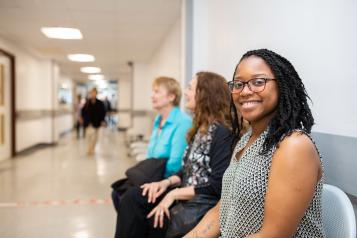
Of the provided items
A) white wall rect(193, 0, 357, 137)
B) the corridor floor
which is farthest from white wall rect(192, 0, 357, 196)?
the corridor floor

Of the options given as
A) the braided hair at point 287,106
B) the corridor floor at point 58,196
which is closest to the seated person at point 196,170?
the braided hair at point 287,106

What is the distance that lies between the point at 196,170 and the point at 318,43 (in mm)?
919

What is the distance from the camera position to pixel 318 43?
60.1 inches

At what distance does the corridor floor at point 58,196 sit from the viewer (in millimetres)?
3320

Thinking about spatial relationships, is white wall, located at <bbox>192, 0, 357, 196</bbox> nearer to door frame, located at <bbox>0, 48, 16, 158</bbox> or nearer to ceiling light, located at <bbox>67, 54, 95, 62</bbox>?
door frame, located at <bbox>0, 48, 16, 158</bbox>

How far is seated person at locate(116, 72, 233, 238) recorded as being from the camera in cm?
186

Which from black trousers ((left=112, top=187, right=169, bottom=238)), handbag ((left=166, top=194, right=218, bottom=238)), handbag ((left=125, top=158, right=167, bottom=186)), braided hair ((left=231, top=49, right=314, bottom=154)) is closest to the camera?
braided hair ((left=231, top=49, right=314, bottom=154))

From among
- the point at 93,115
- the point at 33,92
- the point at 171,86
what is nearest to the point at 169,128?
the point at 171,86

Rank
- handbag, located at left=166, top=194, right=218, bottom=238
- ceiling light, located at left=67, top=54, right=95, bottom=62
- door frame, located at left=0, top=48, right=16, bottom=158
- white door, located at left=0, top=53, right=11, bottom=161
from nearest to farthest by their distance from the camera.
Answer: handbag, located at left=166, top=194, right=218, bottom=238 → white door, located at left=0, top=53, right=11, bottom=161 → door frame, located at left=0, top=48, right=16, bottom=158 → ceiling light, located at left=67, top=54, right=95, bottom=62

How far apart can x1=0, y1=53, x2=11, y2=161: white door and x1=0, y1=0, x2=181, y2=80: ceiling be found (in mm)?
605

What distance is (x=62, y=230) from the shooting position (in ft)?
10.7

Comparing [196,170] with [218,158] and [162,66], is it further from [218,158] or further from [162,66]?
[162,66]

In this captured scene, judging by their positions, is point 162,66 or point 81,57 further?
point 81,57

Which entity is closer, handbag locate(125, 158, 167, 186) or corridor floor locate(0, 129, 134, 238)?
handbag locate(125, 158, 167, 186)
